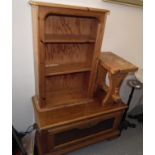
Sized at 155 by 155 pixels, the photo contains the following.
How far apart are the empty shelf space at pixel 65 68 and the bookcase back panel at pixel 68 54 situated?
0.17 ft

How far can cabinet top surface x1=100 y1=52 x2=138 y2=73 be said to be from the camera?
1.38 meters

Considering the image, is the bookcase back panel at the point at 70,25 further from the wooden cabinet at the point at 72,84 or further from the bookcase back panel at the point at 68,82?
the bookcase back panel at the point at 68,82

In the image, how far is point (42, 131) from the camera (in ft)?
4.17

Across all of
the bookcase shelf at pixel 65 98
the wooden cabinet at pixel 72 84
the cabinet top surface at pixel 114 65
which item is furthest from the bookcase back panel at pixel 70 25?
the bookcase shelf at pixel 65 98

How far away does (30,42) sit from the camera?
1.35m

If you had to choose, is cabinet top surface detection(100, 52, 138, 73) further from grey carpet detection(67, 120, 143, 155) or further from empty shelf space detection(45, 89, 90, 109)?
grey carpet detection(67, 120, 143, 155)

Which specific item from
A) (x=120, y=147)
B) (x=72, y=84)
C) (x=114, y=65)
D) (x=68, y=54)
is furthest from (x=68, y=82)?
(x=120, y=147)

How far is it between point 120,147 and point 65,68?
3.78 ft

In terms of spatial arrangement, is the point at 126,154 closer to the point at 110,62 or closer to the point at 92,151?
the point at 92,151

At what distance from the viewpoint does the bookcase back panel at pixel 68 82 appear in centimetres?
157
